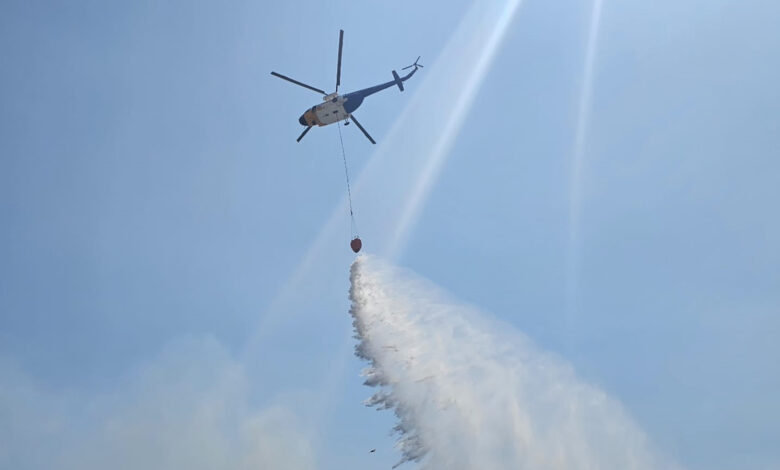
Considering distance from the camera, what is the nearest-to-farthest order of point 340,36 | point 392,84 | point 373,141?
point 340,36, point 373,141, point 392,84

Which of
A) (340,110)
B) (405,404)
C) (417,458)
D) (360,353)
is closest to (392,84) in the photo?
(340,110)

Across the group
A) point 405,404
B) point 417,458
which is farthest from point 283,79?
point 417,458

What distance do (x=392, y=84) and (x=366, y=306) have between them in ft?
78.6

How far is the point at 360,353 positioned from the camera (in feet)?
218

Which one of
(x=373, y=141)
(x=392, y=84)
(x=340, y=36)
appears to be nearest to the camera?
(x=340, y=36)

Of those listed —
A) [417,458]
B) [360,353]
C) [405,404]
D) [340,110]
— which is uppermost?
[340,110]

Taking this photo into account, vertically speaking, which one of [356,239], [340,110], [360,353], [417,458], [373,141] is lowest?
[417,458]

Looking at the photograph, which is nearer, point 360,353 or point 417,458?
point 417,458

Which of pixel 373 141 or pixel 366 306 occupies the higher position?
pixel 373 141

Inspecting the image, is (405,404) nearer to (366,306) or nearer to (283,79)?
(366,306)

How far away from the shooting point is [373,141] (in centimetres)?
6456

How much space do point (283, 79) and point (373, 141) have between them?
10.5m

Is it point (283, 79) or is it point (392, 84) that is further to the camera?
point (392, 84)

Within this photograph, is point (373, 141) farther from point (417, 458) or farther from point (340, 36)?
point (417, 458)
